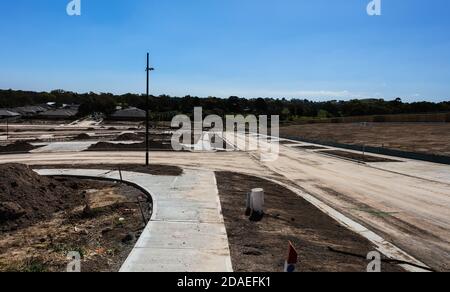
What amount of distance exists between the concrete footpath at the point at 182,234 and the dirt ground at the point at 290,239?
0.36 meters

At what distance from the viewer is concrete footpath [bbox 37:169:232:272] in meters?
8.55

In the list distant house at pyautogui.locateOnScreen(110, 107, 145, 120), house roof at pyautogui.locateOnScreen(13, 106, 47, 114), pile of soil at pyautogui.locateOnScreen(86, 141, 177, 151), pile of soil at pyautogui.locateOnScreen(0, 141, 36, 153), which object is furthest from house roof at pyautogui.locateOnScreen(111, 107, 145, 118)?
pile of soil at pyautogui.locateOnScreen(0, 141, 36, 153)

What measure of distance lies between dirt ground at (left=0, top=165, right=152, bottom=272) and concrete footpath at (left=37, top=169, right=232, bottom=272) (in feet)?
1.44

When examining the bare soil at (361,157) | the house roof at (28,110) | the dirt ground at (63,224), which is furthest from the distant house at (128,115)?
the dirt ground at (63,224)

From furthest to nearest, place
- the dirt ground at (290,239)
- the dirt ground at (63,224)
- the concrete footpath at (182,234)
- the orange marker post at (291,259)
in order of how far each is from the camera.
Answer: the dirt ground at (63,224)
the dirt ground at (290,239)
the concrete footpath at (182,234)
the orange marker post at (291,259)

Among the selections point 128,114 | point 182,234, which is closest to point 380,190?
point 182,234

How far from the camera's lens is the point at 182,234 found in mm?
10898

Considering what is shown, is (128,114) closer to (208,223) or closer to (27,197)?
(27,197)

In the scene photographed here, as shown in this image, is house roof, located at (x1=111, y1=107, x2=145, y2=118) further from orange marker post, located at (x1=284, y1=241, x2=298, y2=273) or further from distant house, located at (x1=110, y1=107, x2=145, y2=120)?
orange marker post, located at (x1=284, y1=241, x2=298, y2=273)

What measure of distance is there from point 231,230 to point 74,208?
19.3ft

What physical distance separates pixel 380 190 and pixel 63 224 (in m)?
15.7

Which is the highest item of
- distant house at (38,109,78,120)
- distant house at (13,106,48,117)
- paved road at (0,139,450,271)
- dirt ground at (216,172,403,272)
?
distant house at (13,106,48,117)

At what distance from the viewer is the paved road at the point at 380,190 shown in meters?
13.1

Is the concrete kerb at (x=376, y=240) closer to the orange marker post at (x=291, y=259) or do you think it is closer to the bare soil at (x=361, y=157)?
the orange marker post at (x=291, y=259)
